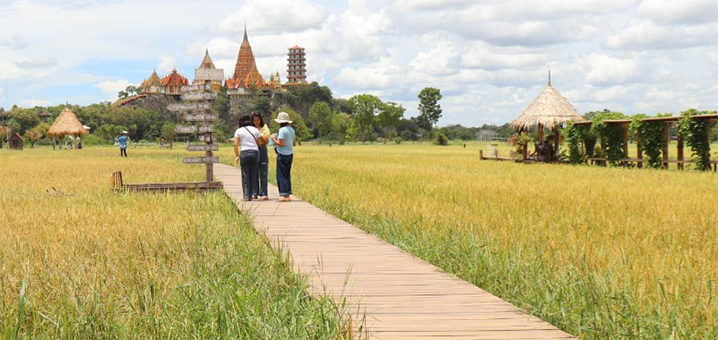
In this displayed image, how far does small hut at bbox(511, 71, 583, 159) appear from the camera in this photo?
30000 mm

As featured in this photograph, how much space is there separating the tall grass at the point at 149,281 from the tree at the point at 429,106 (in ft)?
385

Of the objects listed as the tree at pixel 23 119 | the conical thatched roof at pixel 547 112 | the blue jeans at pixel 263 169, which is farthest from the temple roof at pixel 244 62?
the blue jeans at pixel 263 169

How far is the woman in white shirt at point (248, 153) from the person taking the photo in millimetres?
11461

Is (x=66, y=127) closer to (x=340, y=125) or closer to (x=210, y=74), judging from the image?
(x=210, y=74)

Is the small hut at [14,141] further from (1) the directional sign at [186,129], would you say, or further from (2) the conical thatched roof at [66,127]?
(1) the directional sign at [186,129]

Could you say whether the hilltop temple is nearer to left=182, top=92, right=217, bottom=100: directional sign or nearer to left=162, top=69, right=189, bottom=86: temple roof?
left=162, top=69, right=189, bottom=86: temple roof

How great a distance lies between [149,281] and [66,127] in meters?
63.2

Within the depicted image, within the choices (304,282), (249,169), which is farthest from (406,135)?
(304,282)

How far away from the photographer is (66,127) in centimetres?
6334

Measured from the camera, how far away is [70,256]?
593cm

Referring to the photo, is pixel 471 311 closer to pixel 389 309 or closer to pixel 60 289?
pixel 389 309

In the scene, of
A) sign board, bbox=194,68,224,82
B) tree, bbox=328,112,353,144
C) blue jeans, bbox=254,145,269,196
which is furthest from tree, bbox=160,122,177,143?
blue jeans, bbox=254,145,269,196

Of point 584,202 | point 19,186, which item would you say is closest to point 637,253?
point 584,202

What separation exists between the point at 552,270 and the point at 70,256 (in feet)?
12.6
